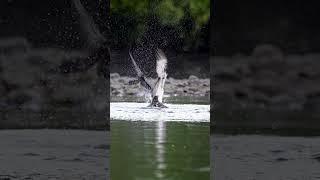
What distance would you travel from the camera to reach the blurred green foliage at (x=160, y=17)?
1229 inches

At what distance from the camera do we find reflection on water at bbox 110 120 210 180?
25.5ft

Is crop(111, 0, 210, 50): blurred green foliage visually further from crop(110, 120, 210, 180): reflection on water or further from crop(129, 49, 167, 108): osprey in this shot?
crop(110, 120, 210, 180): reflection on water

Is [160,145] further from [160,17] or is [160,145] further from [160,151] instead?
[160,17]

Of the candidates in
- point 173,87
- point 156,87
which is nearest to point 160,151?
point 156,87

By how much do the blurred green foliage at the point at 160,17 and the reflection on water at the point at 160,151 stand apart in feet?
57.0

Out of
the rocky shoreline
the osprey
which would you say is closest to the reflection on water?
the osprey

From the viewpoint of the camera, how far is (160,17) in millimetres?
33094

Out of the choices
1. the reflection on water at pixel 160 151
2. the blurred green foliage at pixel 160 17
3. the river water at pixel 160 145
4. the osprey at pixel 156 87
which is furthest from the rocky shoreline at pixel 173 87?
the reflection on water at pixel 160 151

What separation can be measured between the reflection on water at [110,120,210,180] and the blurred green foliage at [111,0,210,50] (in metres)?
17.4

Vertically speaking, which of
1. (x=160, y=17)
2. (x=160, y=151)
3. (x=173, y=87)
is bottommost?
(x=160, y=151)

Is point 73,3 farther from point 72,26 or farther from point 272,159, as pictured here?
point 272,159

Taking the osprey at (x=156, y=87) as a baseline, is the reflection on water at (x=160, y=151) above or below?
below

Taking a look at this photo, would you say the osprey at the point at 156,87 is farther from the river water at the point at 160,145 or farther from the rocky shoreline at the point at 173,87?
the rocky shoreline at the point at 173,87

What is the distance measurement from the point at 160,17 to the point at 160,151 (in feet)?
78.0
